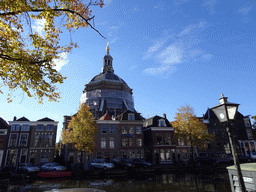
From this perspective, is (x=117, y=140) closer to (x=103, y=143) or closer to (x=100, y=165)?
(x=103, y=143)

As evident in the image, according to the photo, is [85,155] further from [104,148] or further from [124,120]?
[124,120]

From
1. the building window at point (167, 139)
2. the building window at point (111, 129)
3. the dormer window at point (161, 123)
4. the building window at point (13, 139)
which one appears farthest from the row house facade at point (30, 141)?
the building window at point (167, 139)

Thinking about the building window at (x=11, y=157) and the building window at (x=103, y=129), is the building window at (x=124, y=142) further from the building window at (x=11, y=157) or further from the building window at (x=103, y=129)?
the building window at (x=11, y=157)

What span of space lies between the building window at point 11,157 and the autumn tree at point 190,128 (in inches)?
1308

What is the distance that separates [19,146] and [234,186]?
1539 inches

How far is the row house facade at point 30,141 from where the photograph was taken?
110 ft

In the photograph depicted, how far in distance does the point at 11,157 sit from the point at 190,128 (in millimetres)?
36271

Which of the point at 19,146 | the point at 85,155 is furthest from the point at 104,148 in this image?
the point at 19,146

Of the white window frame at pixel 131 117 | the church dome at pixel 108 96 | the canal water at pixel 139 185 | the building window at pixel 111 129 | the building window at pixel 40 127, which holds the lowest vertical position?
the canal water at pixel 139 185

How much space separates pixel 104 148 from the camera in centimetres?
3444

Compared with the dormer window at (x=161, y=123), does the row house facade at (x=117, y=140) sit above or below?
below

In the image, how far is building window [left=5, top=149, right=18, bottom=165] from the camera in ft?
108

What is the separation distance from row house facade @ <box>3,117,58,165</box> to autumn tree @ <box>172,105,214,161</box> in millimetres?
26652

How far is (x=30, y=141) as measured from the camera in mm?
34625
